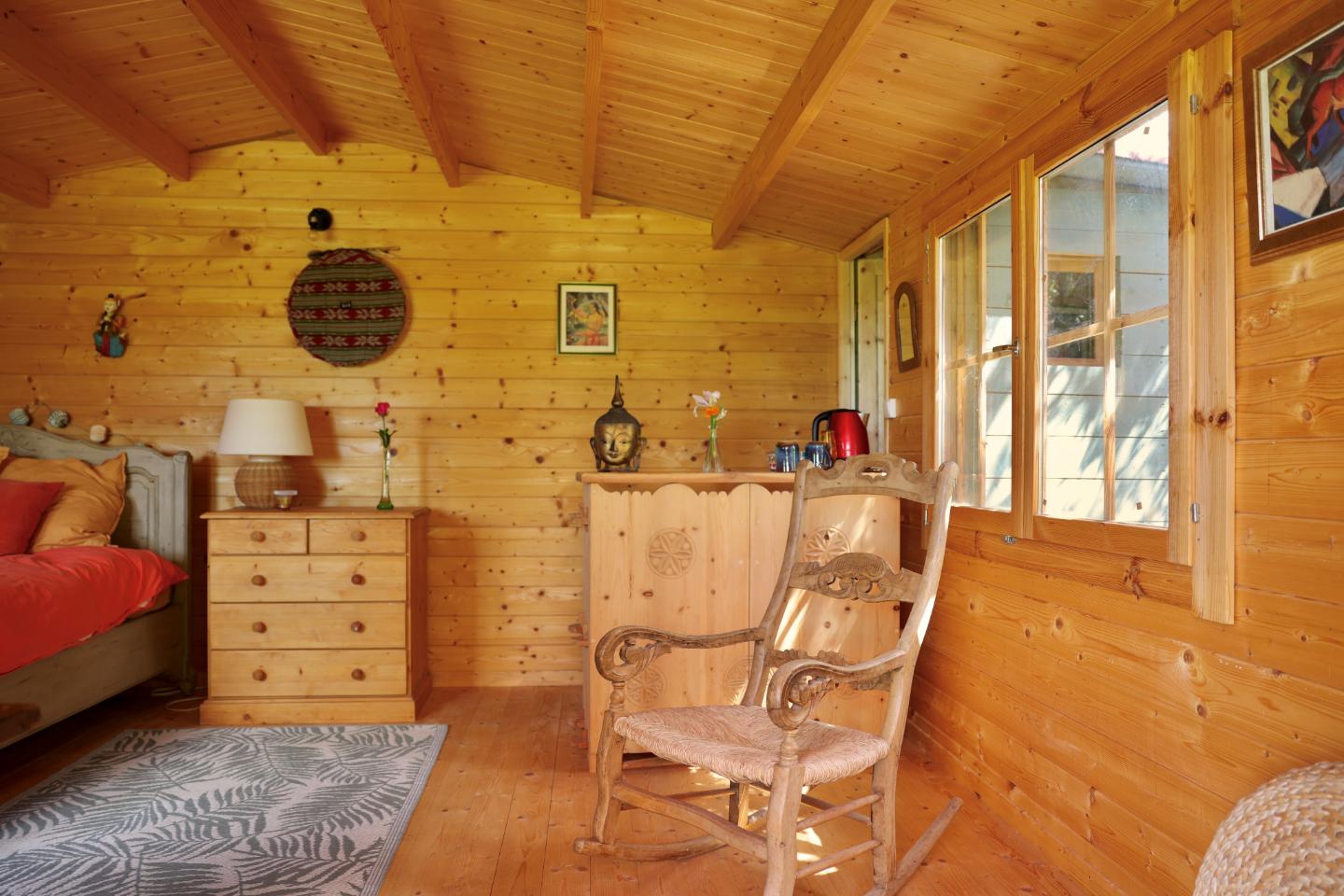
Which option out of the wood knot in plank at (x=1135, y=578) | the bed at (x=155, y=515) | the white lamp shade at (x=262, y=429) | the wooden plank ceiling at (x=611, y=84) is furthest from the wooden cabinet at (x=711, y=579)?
the bed at (x=155, y=515)

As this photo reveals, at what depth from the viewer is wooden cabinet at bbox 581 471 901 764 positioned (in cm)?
301

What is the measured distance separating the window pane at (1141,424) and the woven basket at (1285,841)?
638 mm

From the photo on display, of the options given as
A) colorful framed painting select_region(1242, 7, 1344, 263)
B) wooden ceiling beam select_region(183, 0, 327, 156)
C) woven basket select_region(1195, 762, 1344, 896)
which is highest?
wooden ceiling beam select_region(183, 0, 327, 156)

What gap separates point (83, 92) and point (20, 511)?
159cm

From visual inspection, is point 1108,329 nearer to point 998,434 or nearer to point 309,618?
point 998,434

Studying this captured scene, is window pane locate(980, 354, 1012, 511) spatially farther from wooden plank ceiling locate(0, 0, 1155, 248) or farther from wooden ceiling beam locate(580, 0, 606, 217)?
wooden ceiling beam locate(580, 0, 606, 217)

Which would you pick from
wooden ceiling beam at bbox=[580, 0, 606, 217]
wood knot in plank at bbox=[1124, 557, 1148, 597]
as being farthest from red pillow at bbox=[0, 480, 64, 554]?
wood knot in plank at bbox=[1124, 557, 1148, 597]

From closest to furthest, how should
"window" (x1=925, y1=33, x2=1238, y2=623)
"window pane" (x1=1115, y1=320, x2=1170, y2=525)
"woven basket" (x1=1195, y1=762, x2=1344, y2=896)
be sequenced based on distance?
"woven basket" (x1=1195, y1=762, x2=1344, y2=896) < "window" (x1=925, y1=33, x2=1238, y2=623) < "window pane" (x1=1115, y1=320, x2=1170, y2=525)

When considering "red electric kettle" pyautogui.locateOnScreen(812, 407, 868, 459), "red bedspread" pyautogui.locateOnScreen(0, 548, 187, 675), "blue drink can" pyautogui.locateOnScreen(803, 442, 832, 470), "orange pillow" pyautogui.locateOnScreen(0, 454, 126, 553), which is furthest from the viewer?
"orange pillow" pyautogui.locateOnScreen(0, 454, 126, 553)

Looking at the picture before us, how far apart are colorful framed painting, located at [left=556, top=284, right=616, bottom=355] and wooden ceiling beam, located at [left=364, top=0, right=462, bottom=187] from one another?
2.46ft

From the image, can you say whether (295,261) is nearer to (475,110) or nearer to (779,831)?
(475,110)

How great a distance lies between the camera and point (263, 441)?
366 cm

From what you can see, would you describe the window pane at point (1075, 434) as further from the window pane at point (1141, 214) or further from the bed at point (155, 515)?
the bed at point (155, 515)

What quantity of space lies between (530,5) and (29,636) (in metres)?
2.46
